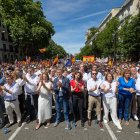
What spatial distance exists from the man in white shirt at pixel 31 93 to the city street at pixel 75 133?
915mm

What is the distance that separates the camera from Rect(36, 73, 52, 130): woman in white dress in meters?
9.41

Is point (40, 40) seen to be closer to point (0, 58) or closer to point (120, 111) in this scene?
point (0, 58)

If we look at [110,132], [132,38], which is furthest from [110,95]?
[132,38]

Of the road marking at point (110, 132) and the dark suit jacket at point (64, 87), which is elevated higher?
the dark suit jacket at point (64, 87)

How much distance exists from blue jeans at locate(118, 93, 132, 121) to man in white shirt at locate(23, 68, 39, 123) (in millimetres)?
2853

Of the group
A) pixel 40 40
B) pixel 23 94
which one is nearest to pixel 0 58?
pixel 40 40

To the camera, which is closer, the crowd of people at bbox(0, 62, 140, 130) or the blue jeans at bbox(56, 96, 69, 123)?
the crowd of people at bbox(0, 62, 140, 130)

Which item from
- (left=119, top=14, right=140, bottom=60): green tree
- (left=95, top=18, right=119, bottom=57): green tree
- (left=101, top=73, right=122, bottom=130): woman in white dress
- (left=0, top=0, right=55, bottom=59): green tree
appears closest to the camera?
(left=101, top=73, right=122, bottom=130): woman in white dress

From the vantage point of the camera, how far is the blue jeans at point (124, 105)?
9.63 metres

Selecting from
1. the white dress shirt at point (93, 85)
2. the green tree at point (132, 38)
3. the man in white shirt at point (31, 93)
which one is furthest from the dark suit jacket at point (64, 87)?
the green tree at point (132, 38)

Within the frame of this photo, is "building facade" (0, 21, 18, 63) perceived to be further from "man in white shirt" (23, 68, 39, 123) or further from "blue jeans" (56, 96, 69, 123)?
"blue jeans" (56, 96, 69, 123)

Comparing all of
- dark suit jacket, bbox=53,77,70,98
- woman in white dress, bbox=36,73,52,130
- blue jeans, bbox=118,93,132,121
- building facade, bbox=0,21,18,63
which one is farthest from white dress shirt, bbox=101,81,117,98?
building facade, bbox=0,21,18,63

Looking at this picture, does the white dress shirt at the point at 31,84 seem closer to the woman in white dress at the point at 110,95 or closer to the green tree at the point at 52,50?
the woman in white dress at the point at 110,95

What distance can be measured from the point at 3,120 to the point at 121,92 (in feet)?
13.1
